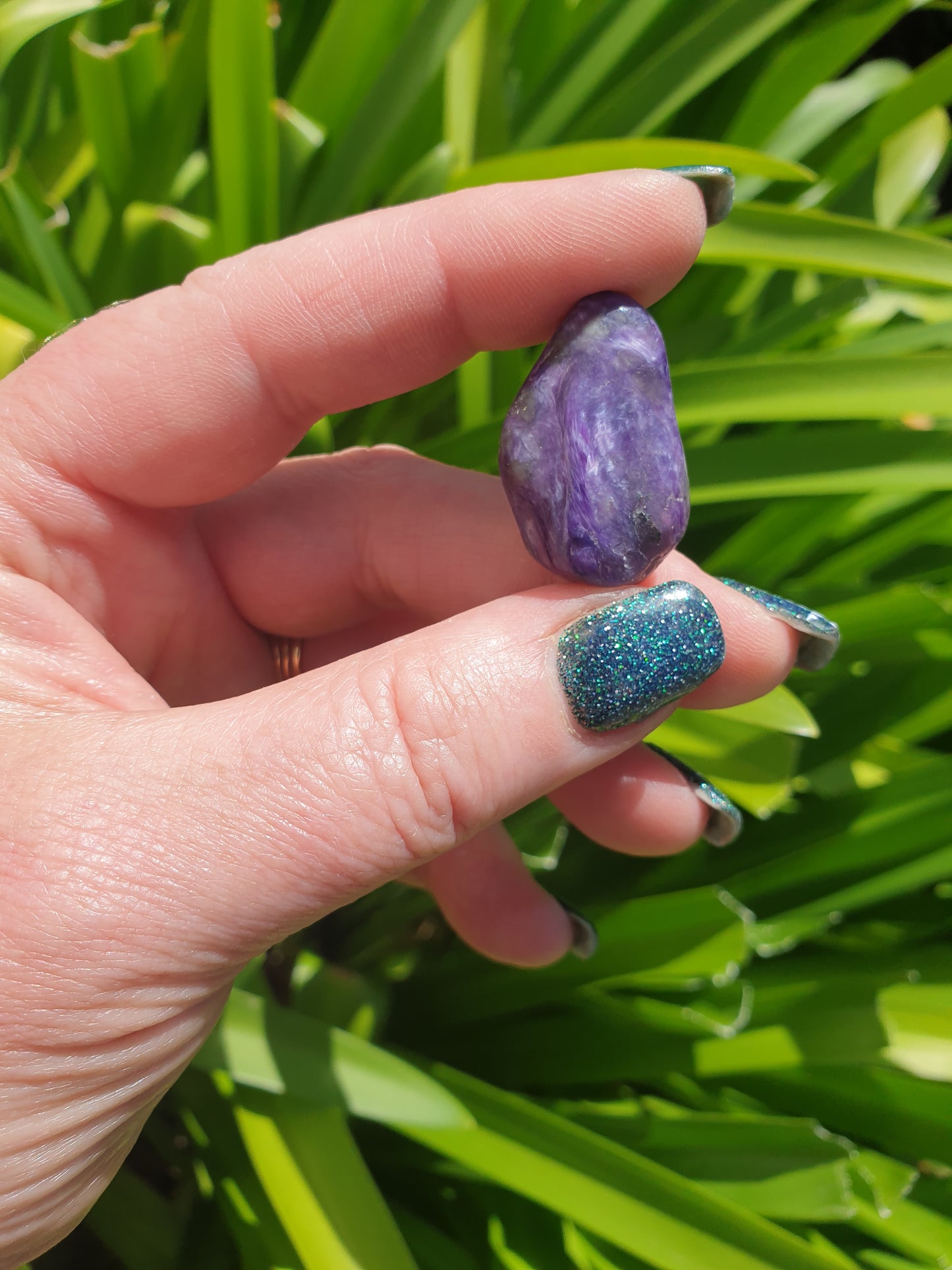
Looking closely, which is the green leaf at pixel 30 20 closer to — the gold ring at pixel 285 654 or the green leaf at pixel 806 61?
the gold ring at pixel 285 654

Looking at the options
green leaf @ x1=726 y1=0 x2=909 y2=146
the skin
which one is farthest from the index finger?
green leaf @ x1=726 y1=0 x2=909 y2=146

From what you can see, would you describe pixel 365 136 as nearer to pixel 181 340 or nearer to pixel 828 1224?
pixel 181 340

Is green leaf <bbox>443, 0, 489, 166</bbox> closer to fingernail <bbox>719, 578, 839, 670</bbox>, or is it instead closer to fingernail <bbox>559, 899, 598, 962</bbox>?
fingernail <bbox>719, 578, 839, 670</bbox>

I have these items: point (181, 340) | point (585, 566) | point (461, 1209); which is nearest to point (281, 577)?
point (181, 340)

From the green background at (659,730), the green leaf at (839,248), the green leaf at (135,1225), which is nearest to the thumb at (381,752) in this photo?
the green background at (659,730)

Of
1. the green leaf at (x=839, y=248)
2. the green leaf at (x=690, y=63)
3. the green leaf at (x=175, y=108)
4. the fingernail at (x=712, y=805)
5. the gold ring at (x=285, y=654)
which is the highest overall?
the green leaf at (x=175, y=108)

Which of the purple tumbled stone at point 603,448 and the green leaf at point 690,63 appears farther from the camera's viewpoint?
the green leaf at point 690,63
